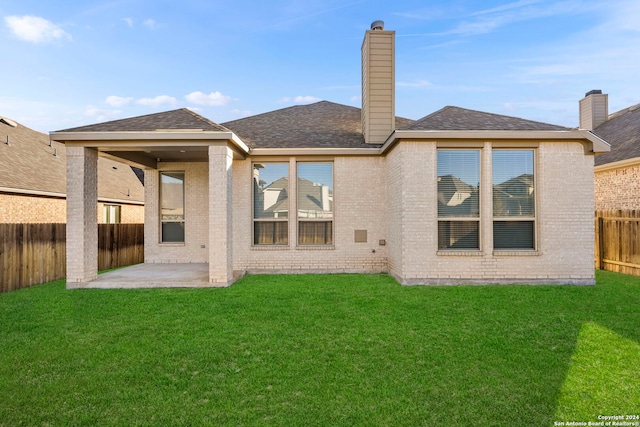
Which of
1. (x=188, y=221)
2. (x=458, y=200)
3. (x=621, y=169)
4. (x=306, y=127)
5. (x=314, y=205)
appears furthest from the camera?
(x=621, y=169)

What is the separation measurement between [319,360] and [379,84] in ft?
28.2

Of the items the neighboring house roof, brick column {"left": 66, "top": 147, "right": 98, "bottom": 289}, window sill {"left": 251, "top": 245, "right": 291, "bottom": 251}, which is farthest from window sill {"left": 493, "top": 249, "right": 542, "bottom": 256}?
the neighboring house roof

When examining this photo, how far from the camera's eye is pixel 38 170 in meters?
13.6

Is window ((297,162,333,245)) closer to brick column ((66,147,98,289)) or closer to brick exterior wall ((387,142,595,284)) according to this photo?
brick exterior wall ((387,142,595,284))

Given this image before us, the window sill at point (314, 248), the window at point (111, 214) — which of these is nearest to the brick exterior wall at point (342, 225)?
the window sill at point (314, 248)

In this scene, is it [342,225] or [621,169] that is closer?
[342,225]

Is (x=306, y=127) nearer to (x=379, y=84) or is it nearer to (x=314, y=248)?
(x=379, y=84)

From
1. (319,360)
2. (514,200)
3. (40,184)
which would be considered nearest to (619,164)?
(514,200)

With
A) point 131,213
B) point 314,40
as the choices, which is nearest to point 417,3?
point 314,40

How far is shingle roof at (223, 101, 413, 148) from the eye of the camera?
9.49 metres

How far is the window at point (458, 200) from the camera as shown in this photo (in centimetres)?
778

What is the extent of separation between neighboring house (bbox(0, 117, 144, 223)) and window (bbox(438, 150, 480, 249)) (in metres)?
9.83

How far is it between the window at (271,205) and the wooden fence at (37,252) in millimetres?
5017

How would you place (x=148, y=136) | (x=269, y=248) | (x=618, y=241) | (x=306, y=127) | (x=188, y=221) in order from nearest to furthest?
(x=148, y=136) → (x=269, y=248) → (x=618, y=241) → (x=188, y=221) → (x=306, y=127)
